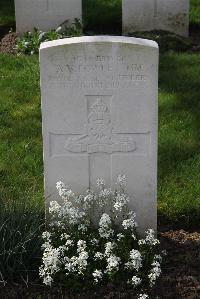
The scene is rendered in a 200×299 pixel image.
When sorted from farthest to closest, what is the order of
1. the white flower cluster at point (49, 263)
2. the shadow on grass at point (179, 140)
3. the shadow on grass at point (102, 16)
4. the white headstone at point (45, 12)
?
the shadow on grass at point (102, 16) < the white headstone at point (45, 12) < the shadow on grass at point (179, 140) < the white flower cluster at point (49, 263)

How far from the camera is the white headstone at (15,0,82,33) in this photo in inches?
353

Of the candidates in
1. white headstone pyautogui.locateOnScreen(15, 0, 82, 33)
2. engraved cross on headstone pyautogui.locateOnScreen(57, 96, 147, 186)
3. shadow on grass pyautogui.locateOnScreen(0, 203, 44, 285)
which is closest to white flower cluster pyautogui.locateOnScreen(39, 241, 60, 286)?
shadow on grass pyautogui.locateOnScreen(0, 203, 44, 285)

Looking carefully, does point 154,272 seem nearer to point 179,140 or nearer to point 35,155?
point 35,155

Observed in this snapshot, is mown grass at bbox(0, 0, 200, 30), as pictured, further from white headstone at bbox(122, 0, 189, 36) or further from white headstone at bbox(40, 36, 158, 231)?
white headstone at bbox(40, 36, 158, 231)

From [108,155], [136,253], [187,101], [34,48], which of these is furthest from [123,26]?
[136,253]

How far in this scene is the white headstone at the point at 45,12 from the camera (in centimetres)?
896

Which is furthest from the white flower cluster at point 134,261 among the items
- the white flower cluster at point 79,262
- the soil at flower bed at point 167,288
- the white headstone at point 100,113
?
the white headstone at point 100,113

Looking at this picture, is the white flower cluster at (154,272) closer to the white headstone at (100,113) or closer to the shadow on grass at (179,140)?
the white headstone at (100,113)

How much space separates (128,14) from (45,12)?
1.13m

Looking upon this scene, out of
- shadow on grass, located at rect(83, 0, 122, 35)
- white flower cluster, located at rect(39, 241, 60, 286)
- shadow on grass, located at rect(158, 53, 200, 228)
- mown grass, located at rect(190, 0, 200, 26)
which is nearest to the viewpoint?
white flower cluster, located at rect(39, 241, 60, 286)

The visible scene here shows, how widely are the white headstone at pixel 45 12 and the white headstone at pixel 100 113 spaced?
16.6 ft

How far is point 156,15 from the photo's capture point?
913 centimetres

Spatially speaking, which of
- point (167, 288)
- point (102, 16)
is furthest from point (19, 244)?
point (102, 16)

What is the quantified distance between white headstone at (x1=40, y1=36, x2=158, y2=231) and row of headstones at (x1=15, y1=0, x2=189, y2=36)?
5087mm
